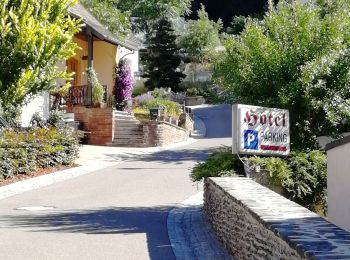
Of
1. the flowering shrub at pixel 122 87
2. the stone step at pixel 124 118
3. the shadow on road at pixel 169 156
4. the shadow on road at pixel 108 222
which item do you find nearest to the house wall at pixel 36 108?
the shadow on road at pixel 169 156

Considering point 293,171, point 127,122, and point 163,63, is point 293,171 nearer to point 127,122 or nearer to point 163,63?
point 127,122

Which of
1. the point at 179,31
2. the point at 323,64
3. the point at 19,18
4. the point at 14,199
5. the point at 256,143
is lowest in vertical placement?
the point at 14,199

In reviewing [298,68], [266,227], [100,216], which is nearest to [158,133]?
[100,216]

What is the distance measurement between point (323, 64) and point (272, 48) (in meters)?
1.05

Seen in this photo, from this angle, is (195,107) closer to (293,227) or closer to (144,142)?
(144,142)

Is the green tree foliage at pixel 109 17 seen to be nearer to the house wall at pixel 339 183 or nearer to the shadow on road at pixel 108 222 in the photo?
the shadow on road at pixel 108 222

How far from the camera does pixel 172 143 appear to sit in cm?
3156

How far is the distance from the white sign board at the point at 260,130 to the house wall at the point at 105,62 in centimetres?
2218

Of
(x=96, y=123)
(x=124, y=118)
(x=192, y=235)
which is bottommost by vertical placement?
(x=192, y=235)

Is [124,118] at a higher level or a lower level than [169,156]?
higher

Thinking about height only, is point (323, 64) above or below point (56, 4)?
below

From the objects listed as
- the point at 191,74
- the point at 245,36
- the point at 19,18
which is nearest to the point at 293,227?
the point at 245,36

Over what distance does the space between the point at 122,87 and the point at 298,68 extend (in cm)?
2094

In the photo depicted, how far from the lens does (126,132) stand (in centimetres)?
2900
